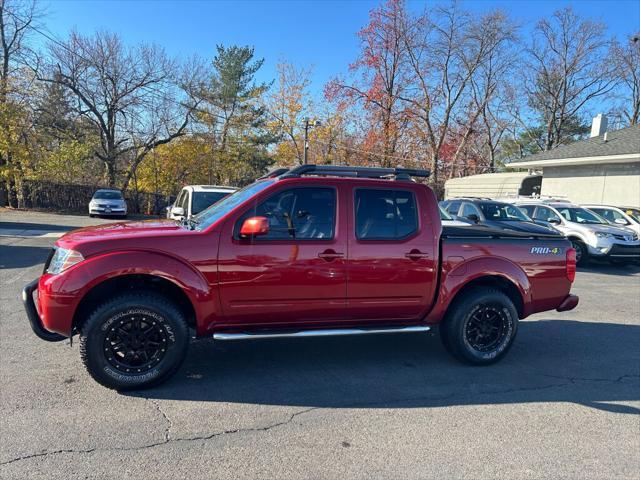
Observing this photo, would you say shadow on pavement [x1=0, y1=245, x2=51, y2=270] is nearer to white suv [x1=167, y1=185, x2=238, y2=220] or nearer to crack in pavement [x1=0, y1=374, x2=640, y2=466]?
white suv [x1=167, y1=185, x2=238, y2=220]

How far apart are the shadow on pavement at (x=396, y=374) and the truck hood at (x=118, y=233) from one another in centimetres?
135

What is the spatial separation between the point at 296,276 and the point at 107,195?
2325cm

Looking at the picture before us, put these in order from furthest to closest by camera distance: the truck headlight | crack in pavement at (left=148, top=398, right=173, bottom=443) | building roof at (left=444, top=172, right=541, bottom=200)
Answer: building roof at (left=444, top=172, right=541, bottom=200), the truck headlight, crack in pavement at (left=148, top=398, right=173, bottom=443)

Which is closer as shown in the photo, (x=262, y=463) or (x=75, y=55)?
(x=262, y=463)

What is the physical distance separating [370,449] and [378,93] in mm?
35106

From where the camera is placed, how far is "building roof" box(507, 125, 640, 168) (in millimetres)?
17953

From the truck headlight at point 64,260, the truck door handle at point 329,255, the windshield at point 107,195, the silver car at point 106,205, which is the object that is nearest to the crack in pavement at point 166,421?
the truck headlight at point 64,260

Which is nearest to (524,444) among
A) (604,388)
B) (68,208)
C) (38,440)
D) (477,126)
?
(604,388)

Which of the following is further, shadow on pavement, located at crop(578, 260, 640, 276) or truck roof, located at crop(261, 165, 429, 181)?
shadow on pavement, located at crop(578, 260, 640, 276)

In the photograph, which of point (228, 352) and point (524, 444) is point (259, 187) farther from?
point (524, 444)

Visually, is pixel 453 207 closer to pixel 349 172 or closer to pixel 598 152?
pixel 349 172

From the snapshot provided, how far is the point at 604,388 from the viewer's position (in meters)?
4.26

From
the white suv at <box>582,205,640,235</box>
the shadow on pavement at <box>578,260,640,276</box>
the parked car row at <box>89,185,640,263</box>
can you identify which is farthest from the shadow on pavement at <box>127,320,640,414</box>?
the white suv at <box>582,205,640,235</box>

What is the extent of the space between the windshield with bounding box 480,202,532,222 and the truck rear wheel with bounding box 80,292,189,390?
32.0 ft
